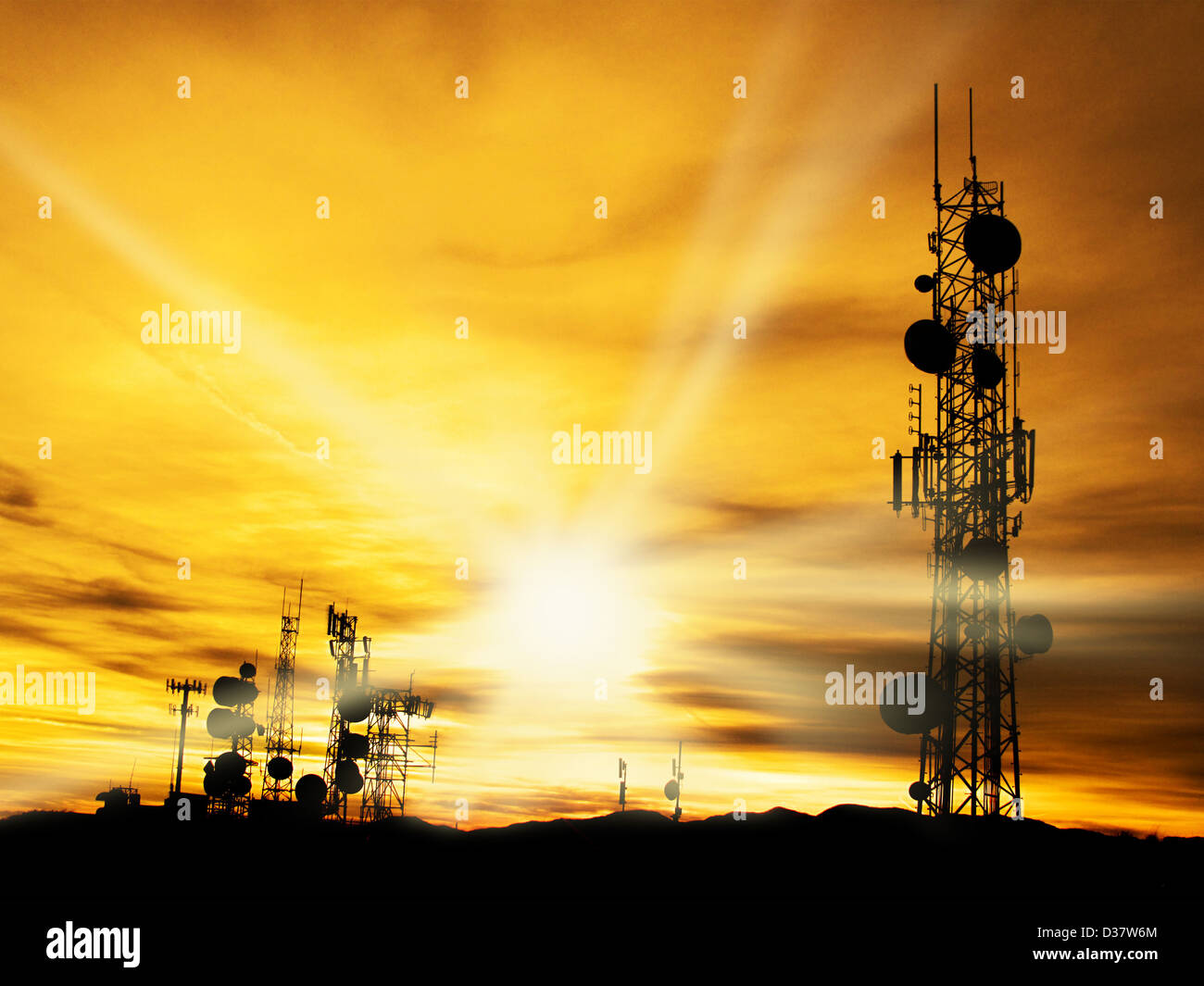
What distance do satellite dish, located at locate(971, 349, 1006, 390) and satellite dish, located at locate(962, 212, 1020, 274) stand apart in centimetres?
333

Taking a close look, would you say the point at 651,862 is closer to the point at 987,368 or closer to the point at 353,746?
the point at 353,746

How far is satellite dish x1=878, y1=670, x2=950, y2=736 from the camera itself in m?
39.0

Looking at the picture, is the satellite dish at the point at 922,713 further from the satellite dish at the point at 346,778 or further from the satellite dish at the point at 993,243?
the satellite dish at the point at 346,778

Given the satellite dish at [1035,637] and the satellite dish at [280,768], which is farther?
the satellite dish at [280,768]

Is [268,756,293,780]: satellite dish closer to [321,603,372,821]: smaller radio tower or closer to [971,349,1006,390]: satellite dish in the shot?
[321,603,372,821]: smaller radio tower

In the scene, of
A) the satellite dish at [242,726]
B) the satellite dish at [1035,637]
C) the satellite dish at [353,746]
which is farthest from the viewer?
the satellite dish at [242,726]

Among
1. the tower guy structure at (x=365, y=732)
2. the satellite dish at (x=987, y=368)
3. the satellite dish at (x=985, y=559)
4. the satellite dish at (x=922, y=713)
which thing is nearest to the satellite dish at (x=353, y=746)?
the tower guy structure at (x=365, y=732)

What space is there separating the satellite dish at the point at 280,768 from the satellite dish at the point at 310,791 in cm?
835

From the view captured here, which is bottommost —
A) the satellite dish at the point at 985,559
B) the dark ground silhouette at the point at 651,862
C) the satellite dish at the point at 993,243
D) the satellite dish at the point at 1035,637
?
the dark ground silhouette at the point at 651,862

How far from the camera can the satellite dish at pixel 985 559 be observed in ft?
126

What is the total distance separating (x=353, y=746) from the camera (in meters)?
68.5

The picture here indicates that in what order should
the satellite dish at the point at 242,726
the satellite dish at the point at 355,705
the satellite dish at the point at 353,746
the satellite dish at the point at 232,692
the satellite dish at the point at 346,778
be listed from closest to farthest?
the satellite dish at the point at 346,778 → the satellite dish at the point at 353,746 → the satellite dish at the point at 355,705 → the satellite dish at the point at 232,692 → the satellite dish at the point at 242,726
